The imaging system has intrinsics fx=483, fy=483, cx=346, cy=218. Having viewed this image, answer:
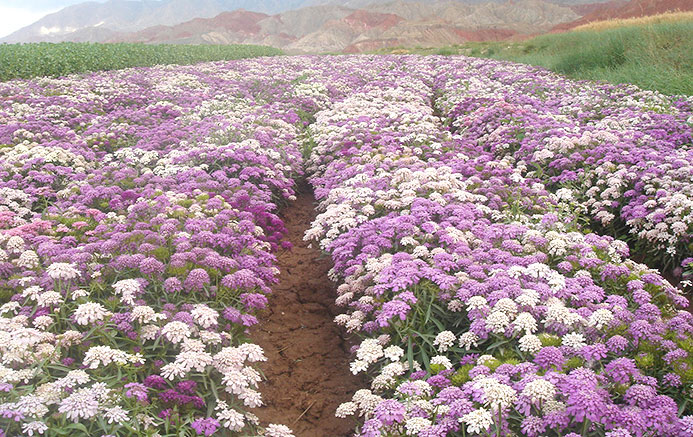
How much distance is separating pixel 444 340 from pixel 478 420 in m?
1.16

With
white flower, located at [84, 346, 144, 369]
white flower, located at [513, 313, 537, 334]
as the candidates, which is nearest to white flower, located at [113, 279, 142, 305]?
Answer: white flower, located at [84, 346, 144, 369]

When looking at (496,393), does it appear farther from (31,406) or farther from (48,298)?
(48,298)

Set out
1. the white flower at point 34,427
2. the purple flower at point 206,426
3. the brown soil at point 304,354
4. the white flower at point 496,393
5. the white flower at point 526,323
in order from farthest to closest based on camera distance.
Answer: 1. the brown soil at point 304,354
2. the white flower at point 526,323
3. the purple flower at point 206,426
4. the white flower at point 496,393
5. the white flower at point 34,427

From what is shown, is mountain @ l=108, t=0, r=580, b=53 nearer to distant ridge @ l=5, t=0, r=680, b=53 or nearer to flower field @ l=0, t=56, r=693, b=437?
distant ridge @ l=5, t=0, r=680, b=53

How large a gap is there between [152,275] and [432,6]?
124 metres

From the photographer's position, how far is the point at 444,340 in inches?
167

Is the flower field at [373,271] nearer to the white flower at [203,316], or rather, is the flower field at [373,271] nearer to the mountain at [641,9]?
the white flower at [203,316]

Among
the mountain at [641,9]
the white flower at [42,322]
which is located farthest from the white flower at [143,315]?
the mountain at [641,9]

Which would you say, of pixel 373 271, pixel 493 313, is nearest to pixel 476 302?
pixel 493 313

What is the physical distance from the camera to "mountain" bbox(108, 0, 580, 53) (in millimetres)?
84312

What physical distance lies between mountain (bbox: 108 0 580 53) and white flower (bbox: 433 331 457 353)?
76199 mm

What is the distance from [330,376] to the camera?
17.2ft

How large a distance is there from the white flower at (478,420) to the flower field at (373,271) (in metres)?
0.01

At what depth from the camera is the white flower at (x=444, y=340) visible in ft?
13.8
